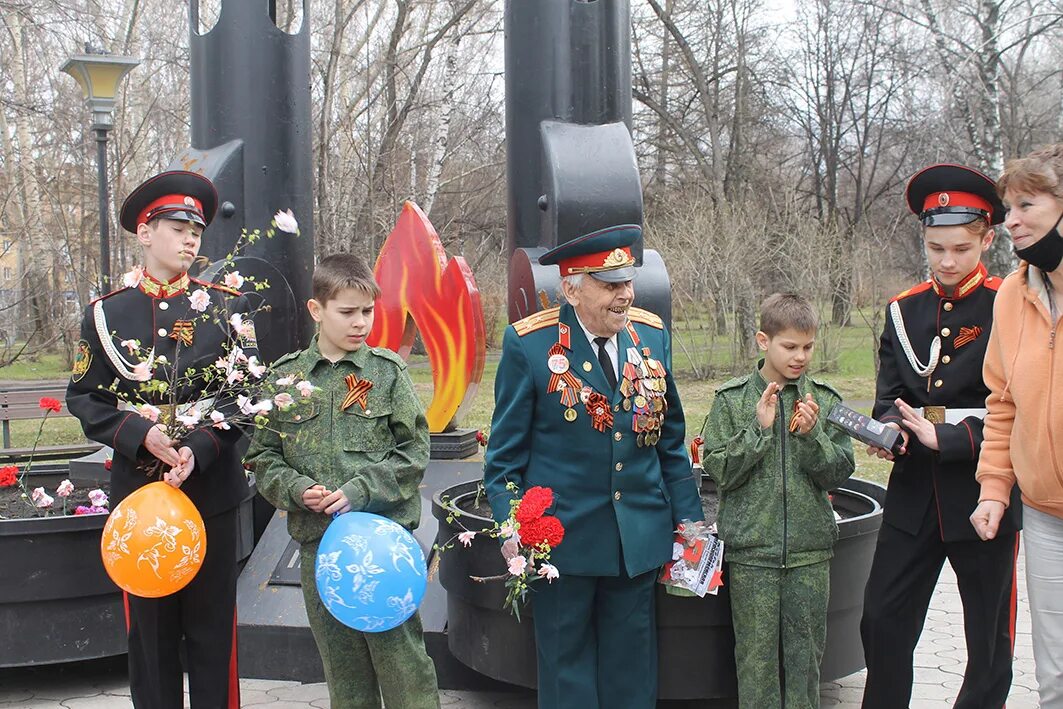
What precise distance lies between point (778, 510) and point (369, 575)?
4.27 ft

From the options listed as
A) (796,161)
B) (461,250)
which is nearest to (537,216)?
(461,250)

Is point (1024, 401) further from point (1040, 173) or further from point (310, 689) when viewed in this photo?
point (310, 689)

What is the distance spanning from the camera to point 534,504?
10.3 ft

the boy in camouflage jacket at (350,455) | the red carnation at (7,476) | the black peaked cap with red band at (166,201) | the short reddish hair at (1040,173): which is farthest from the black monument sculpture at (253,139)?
the short reddish hair at (1040,173)

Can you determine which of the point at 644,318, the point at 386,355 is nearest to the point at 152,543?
the point at 386,355

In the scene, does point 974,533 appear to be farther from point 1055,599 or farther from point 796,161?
point 796,161

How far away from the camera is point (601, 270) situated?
3293mm

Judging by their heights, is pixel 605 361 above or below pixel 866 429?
above

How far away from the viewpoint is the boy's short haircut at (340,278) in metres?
3.50

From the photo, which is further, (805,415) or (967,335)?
(967,335)

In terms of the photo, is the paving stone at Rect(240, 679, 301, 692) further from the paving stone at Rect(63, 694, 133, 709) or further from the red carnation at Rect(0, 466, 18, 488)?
the red carnation at Rect(0, 466, 18, 488)

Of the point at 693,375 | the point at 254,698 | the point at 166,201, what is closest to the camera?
the point at 166,201

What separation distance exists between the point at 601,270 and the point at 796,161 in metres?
29.2

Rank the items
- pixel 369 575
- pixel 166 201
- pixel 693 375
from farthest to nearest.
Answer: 1. pixel 693 375
2. pixel 166 201
3. pixel 369 575
